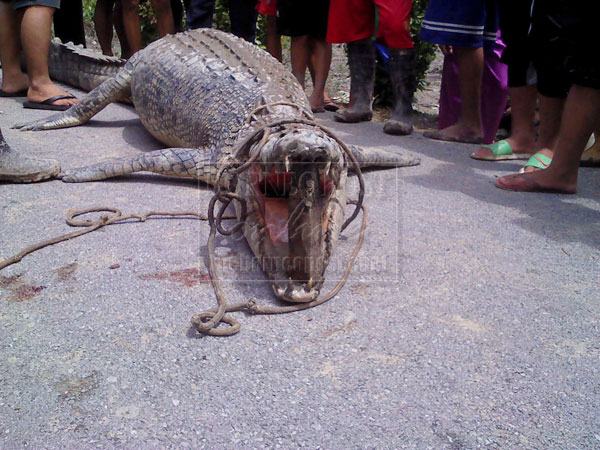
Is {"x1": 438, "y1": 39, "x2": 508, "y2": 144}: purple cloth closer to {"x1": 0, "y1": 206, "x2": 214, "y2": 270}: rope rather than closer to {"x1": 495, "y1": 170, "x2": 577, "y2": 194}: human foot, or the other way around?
{"x1": 495, "y1": 170, "x2": 577, "y2": 194}: human foot

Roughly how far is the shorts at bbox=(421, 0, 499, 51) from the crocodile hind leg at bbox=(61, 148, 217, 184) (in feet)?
8.50

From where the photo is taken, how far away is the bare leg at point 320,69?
19.0 ft

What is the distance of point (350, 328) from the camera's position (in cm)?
193

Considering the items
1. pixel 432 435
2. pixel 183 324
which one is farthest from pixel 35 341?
pixel 432 435

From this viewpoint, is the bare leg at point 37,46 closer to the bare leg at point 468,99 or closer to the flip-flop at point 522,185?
the bare leg at point 468,99

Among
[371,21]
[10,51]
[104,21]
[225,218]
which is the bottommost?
[225,218]

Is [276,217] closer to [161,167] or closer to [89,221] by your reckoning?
[89,221]

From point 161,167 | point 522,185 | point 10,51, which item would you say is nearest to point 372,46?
point 522,185

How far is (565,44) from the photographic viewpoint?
3.44m

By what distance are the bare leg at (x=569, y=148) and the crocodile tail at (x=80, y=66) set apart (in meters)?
4.27

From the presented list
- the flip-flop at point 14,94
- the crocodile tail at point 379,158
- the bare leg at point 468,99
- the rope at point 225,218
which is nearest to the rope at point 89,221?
the rope at point 225,218

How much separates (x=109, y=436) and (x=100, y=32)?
657cm

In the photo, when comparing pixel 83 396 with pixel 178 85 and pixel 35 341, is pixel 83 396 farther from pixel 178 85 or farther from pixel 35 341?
pixel 178 85

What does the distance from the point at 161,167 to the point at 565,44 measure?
9.47ft
